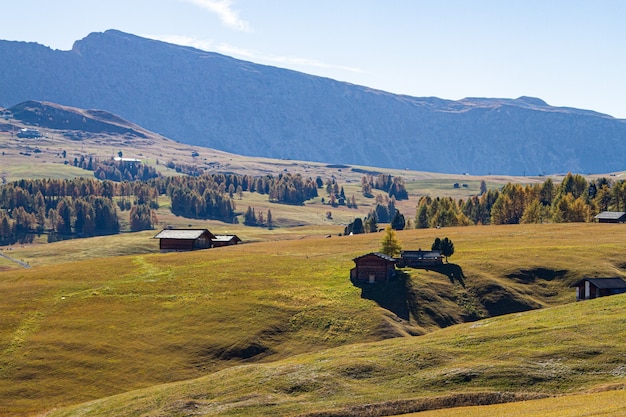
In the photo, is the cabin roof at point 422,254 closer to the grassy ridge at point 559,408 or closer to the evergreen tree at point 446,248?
the evergreen tree at point 446,248

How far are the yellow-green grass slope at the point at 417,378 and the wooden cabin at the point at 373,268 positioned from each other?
126 ft

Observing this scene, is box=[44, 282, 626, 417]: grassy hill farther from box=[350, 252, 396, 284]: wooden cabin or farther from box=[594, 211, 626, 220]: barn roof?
box=[594, 211, 626, 220]: barn roof

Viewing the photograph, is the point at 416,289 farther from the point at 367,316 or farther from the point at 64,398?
the point at 64,398

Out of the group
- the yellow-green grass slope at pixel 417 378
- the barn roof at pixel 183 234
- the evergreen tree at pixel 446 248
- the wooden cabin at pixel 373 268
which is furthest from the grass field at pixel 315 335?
the barn roof at pixel 183 234

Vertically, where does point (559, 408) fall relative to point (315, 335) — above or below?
above

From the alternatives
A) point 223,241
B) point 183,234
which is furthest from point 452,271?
point 183,234

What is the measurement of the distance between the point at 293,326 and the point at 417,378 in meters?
36.8

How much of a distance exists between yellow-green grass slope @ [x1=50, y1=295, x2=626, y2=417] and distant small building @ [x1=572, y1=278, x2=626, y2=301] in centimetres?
2526

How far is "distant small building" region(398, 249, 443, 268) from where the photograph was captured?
137000mm

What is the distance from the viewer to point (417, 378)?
247 feet

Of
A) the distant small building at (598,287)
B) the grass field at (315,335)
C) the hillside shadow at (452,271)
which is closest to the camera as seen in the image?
the grass field at (315,335)

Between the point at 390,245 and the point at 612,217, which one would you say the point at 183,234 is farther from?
the point at 612,217

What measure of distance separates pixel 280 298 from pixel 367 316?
49.9 feet

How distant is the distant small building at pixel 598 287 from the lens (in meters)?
115
